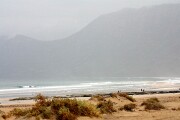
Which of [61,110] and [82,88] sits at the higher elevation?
[82,88]

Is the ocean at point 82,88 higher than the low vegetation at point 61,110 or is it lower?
Result: higher

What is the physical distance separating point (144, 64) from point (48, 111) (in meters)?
178

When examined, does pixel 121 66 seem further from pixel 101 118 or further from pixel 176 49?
pixel 101 118

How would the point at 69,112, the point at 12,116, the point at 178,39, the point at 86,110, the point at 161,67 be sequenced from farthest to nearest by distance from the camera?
1. the point at 178,39
2. the point at 161,67
3. the point at 12,116
4. the point at 86,110
5. the point at 69,112

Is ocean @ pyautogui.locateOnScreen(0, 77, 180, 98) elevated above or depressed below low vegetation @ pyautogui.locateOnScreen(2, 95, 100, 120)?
above

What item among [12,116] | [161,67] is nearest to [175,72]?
[161,67]

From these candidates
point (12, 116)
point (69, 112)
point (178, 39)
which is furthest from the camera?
point (178, 39)

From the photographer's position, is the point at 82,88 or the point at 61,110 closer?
the point at 61,110

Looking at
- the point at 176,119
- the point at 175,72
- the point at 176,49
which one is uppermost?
the point at 176,49

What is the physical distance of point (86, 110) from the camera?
55.7 feet

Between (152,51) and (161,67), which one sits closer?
(161,67)

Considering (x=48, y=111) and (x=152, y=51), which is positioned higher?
(x=152, y=51)

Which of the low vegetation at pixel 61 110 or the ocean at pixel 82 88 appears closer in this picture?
the low vegetation at pixel 61 110

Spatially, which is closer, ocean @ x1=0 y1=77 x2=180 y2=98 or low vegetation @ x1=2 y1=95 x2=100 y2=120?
low vegetation @ x1=2 y1=95 x2=100 y2=120
